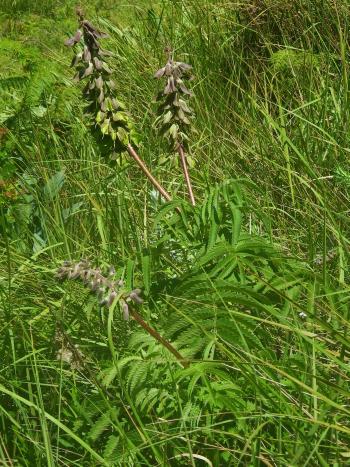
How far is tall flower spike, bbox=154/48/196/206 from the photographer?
259cm

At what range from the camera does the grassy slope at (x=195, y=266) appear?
6.28ft

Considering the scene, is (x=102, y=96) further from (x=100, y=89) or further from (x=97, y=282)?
(x=97, y=282)

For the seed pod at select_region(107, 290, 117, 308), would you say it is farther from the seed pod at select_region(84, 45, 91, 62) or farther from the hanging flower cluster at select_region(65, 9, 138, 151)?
the seed pod at select_region(84, 45, 91, 62)

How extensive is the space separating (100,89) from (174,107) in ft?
0.78

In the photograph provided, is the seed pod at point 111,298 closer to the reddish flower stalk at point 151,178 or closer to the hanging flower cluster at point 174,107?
the reddish flower stalk at point 151,178

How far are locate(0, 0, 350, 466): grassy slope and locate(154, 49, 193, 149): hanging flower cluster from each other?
12cm

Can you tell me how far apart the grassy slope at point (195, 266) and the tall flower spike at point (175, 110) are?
9 cm

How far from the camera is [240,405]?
1.94 meters

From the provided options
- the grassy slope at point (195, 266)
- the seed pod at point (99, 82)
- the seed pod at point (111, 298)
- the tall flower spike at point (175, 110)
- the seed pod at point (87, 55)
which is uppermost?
the seed pod at point (87, 55)

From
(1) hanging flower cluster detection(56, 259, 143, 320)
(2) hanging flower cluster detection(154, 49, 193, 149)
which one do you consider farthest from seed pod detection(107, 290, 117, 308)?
(2) hanging flower cluster detection(154, 49, 193, 149)

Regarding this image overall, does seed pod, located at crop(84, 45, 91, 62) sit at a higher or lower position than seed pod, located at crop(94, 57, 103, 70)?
higher

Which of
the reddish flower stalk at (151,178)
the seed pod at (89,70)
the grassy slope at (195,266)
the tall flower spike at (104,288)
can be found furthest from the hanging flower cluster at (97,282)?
the seed pod at (89,70)

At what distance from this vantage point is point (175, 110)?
8.63 feet

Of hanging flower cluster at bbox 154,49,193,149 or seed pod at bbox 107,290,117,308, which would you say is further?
hanging flower cluster at bbox 154,49,193,149
